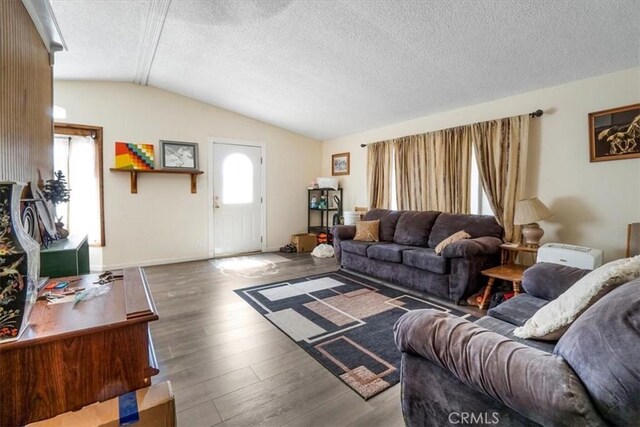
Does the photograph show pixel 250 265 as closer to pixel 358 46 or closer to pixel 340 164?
pixel 340 164

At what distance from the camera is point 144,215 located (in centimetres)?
463

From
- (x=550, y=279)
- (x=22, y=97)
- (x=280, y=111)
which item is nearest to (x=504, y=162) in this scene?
(x=550, y=279)

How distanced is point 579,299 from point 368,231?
126 inches

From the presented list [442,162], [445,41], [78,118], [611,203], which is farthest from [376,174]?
[78,118]

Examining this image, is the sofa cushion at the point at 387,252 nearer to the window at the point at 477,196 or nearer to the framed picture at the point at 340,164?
the window at the point at 477,196

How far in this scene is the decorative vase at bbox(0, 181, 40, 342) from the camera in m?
0.94

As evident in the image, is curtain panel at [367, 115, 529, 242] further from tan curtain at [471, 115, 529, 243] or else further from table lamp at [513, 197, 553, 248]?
table lamp at [513, 197, 553, 248]

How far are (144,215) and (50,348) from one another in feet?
13.4

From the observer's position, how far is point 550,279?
195 cm

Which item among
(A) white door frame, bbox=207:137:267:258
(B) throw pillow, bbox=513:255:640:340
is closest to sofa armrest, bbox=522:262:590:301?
(B) throw pillow, bbox=513:255:640:340

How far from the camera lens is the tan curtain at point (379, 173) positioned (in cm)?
484

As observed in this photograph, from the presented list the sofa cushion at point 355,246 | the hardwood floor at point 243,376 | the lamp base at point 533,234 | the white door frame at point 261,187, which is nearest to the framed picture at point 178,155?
the white door frame at point 261,187

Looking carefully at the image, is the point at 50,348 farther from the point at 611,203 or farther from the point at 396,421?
the point at 611,203

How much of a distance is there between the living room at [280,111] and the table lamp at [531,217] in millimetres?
326
